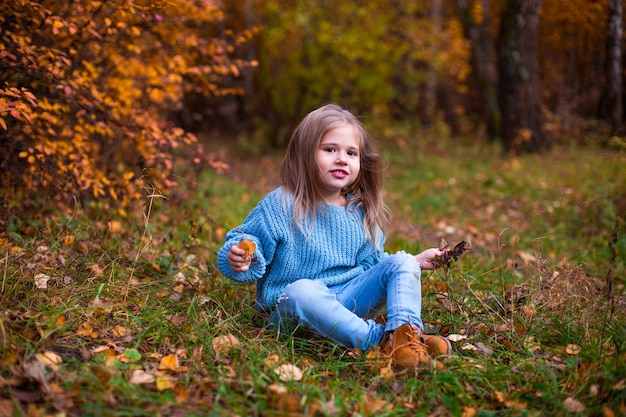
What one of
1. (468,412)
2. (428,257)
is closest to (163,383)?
(468,412)

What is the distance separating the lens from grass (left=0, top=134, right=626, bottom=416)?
1.86 metres

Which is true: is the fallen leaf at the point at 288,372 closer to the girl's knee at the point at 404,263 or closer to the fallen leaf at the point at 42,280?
the girl's knee at the point at 404,263

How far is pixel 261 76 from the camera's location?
10.6m

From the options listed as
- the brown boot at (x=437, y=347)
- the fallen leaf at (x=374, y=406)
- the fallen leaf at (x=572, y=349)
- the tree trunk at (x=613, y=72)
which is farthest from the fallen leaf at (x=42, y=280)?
the tree trunk at (x=613, y=72)

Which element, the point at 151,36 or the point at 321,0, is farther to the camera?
the point at 321,0

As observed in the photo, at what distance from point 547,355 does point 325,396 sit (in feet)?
3.50

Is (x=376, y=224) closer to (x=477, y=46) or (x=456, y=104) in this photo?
(x=477, y=46)

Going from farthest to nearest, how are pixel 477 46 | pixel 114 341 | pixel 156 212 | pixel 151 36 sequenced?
pixel 477 46, pixel 151 36, pixel 156 212, pixel 114 341

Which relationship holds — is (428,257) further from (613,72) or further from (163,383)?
(613,72)

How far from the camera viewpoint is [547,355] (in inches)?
94.0

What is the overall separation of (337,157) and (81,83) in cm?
187

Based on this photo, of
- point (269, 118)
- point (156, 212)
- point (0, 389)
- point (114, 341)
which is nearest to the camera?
point (0, 389)

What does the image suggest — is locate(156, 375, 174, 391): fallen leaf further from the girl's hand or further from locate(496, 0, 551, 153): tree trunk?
locate(496, 0, 551, 153): tree trunk

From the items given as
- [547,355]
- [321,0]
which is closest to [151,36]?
[547,355]
